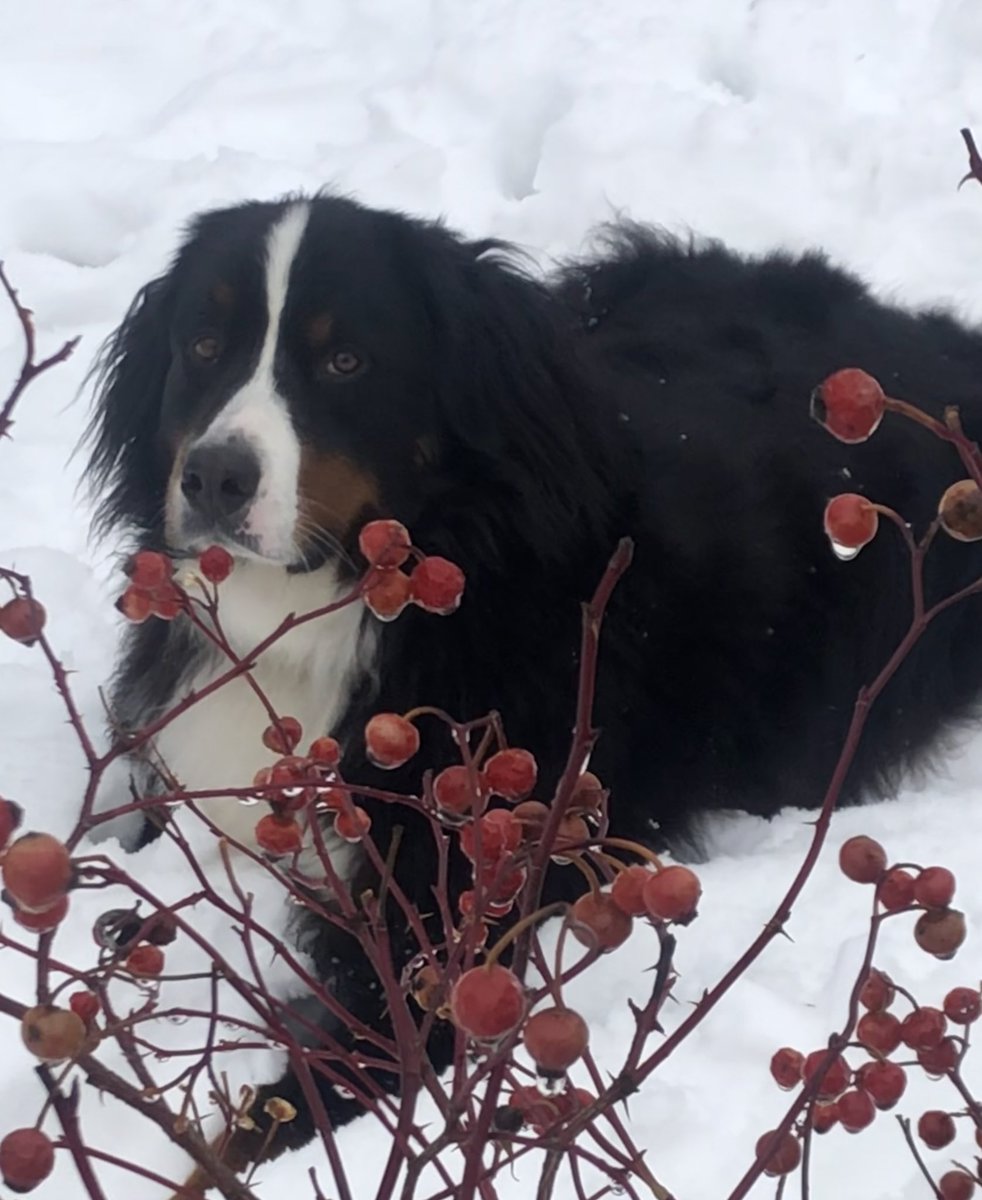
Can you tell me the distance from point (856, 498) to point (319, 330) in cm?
133

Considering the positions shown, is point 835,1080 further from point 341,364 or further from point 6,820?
point 341,364

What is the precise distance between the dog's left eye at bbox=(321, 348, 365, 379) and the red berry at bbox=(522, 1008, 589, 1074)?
150 cm

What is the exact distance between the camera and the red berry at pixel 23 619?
0.75 meters

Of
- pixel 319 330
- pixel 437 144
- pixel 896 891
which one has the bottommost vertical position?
pixel 437 144

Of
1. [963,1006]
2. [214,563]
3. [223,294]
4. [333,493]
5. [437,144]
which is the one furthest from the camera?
[437,144]

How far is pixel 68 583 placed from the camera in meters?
2.69

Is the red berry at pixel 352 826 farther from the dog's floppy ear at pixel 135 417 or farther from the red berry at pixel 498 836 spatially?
the dog's floppy ear at pixel 135 417

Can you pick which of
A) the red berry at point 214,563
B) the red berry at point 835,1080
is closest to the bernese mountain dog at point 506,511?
the red berry at point 214,563

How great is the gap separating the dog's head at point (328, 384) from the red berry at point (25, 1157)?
117 centimetres

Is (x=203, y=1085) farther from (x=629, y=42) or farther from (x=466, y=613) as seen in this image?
(x=629, y=42)

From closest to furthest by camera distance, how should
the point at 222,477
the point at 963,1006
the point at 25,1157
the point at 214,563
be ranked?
the point at 25,1157
the point at 963,1006
the point at 214,563
the point at 222,477

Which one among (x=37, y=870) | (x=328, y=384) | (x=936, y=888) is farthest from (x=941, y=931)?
(x=328, y=384)

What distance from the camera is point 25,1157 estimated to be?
0.63 metres

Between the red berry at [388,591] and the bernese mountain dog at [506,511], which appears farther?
the bernese mountain dog at [506,511]
